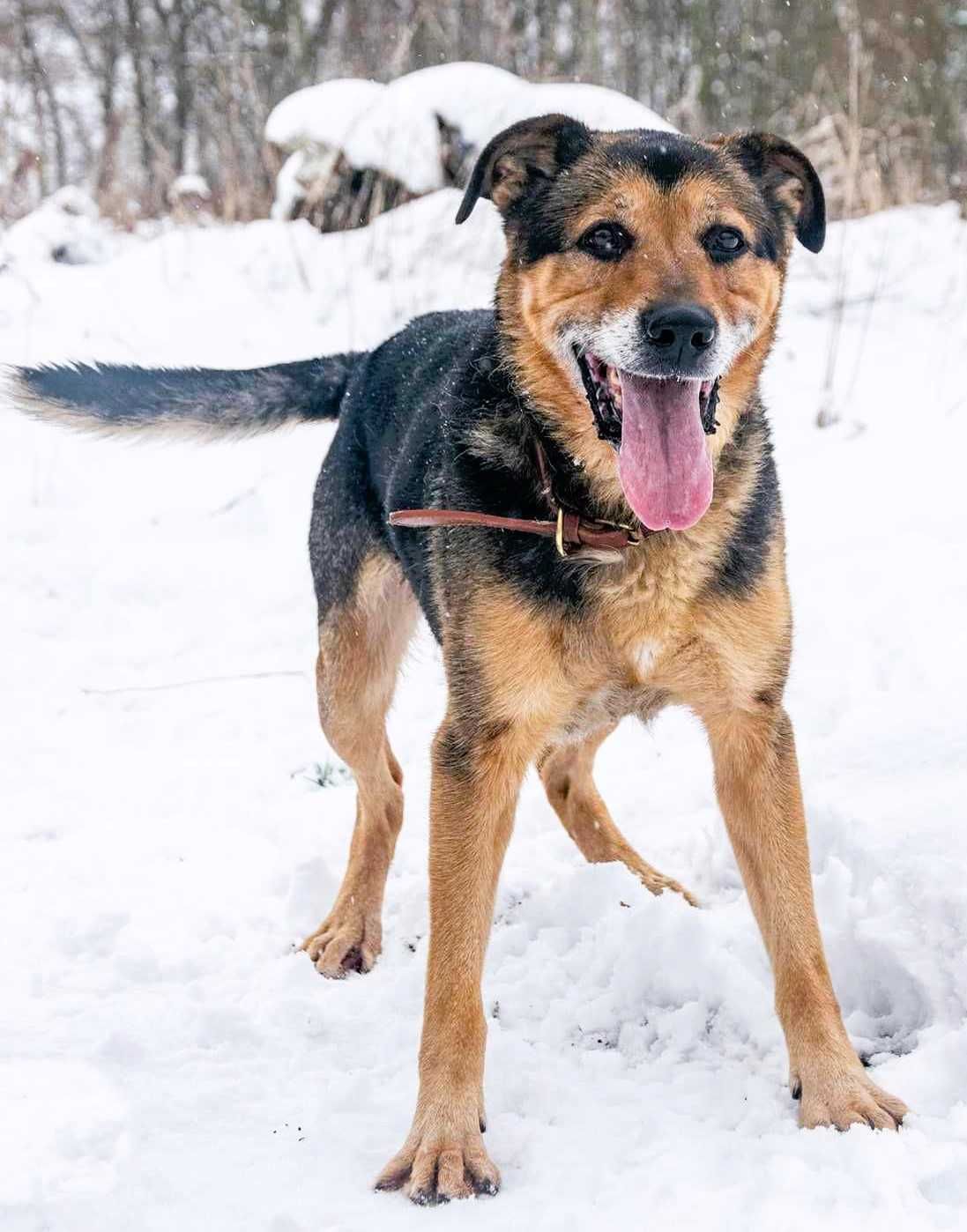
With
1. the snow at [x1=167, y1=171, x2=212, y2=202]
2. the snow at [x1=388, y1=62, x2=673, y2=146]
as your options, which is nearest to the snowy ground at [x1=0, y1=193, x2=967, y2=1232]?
the snow at [x1=388, y1=62, x2=673, y2=146]

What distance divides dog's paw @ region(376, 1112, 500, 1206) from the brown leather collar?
123cm

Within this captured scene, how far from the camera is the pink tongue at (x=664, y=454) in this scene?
8.86ft

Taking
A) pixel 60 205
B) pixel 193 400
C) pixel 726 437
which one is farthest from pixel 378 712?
pixel 60 205

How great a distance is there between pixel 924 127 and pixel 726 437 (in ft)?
35.0

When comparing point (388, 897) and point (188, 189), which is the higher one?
point (188, 189)

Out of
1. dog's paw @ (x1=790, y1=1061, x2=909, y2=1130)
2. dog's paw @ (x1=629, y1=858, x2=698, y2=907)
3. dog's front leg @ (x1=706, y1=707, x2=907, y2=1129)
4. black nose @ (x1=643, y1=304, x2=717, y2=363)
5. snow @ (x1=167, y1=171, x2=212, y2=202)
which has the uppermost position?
black nose @ (x1=643, y1=304, x2=717, y2=363)

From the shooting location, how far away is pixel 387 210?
32.0ft

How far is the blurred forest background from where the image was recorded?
36.3ft

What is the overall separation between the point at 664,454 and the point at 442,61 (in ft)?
41.9

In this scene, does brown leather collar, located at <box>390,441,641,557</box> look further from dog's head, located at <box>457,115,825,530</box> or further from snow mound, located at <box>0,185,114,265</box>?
snow mound, located at <box>0,185,114,265</box>

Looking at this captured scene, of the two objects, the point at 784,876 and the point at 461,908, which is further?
the point at 784,876

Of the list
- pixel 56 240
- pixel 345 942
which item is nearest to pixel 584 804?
pixel 345 942

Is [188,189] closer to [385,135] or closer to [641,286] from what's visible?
[385,135]

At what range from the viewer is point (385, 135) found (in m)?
9.36
